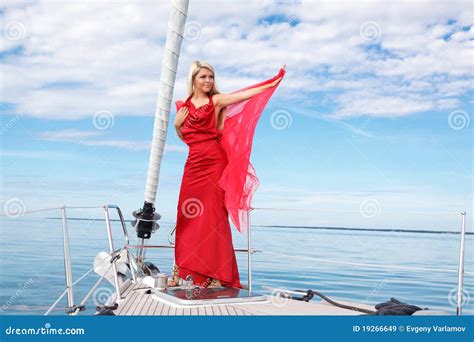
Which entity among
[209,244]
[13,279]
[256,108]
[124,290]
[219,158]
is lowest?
[13,279]

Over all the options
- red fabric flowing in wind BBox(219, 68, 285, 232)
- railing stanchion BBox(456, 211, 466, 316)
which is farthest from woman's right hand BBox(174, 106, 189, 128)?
railing stanchion BBox(456, 211, 466, 316)

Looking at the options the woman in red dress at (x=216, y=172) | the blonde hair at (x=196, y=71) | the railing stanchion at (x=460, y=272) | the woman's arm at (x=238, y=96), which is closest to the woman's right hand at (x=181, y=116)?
the woman in red dress at (x=216, y=172)

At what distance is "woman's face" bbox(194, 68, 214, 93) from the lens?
17.6ft

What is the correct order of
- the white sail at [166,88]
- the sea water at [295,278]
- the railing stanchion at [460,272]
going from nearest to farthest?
the railing stanchion at [460,272], the white sail at [166,88], the sea water at [295,278]

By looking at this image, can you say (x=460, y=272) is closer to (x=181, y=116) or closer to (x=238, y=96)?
(x=238, y=96)

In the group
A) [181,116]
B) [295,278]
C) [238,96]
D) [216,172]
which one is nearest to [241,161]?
[216,172]

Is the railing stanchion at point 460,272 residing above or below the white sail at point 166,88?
below

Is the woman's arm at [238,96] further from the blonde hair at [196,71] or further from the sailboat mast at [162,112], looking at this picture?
the sailboat mast at [162,112]

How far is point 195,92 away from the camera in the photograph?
5477 millimetres

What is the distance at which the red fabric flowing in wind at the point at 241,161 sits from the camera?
208 inches

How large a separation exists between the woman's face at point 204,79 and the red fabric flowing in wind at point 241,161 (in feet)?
1.17
